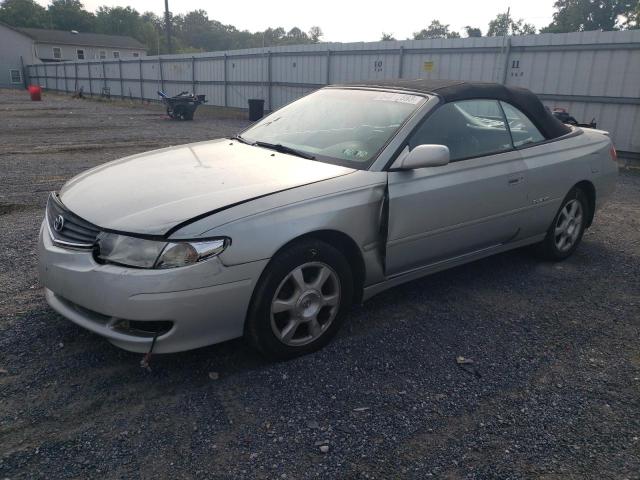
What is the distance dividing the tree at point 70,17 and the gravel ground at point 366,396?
305ft

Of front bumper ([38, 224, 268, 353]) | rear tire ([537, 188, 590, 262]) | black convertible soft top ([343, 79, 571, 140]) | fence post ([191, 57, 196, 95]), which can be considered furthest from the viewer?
fence post ([191, 57, 196, 95])

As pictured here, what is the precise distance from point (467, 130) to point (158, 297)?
8.44 feet

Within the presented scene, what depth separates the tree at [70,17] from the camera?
82.6 metres

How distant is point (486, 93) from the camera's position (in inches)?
162

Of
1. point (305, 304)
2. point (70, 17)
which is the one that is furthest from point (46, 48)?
point (305, 304)

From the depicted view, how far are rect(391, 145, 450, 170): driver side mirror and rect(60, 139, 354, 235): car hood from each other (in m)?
0.38

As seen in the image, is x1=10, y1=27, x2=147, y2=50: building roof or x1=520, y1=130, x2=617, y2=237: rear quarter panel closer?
x1=520, y1=130, x2=617, y2=237: rear quarter panel

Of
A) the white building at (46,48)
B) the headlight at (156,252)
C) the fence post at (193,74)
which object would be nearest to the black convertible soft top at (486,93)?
the headlight at (156,252)

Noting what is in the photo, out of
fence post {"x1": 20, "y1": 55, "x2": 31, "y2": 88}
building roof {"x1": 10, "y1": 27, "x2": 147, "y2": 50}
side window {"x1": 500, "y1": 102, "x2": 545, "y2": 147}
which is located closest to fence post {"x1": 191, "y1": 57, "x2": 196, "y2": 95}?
side window {"x1": 500, "y1": 102, "x2": 545, "y2": 147}

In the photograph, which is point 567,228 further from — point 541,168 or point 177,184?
point 177,184

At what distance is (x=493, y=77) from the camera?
39.9 ft

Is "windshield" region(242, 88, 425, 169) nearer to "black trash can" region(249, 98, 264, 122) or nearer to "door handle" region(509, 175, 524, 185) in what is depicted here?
"door handle" region(509, 175, 524, 185)

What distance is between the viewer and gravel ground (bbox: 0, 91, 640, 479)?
2.28 metres

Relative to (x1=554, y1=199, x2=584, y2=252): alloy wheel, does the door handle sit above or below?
above
